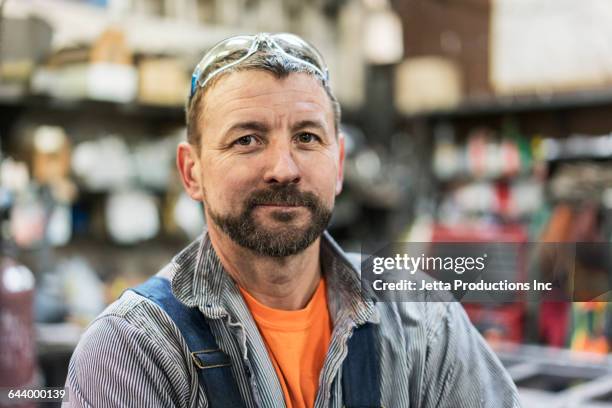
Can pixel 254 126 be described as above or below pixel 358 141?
above

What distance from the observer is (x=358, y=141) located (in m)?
5.50

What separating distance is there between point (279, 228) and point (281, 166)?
92mm

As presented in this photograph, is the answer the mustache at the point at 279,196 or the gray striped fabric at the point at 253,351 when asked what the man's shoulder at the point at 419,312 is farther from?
the mustache at the point at 279,196

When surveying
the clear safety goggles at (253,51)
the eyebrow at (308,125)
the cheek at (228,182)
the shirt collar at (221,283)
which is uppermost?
the clear safety goggles at (253,51)

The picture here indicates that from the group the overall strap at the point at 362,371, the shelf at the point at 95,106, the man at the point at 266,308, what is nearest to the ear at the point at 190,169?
the man at the point at 266,308

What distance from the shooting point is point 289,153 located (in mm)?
1100

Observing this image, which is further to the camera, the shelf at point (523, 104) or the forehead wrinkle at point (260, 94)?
the shelf at point (523, 104)

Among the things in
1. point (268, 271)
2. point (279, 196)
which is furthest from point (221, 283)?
point (279, 196)

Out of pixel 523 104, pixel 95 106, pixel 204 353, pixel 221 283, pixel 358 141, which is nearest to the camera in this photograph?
pixel 204 353

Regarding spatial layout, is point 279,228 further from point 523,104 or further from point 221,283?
point 523,104

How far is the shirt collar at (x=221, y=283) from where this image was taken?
1110 millimetres

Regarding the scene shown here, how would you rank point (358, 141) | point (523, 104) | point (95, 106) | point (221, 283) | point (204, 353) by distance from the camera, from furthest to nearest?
point (358, 141), point (523, 104), point (95, 106), point (221, 283), point (204, 353)

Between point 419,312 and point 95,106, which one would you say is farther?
point 95,106

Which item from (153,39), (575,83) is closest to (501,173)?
(575,83)
